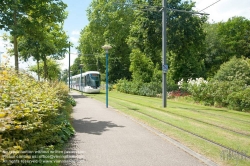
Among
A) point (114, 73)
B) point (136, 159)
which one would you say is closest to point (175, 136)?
point (136, 159)

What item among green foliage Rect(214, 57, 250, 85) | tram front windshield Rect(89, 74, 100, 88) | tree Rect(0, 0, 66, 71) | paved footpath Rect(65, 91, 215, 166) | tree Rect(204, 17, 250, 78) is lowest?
paved footpath Rect(65, 91, 215, 166)

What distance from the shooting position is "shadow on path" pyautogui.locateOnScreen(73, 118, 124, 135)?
27.9ft

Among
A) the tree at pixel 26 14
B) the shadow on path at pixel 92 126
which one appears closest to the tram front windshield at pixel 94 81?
the tree at pixel 26 14

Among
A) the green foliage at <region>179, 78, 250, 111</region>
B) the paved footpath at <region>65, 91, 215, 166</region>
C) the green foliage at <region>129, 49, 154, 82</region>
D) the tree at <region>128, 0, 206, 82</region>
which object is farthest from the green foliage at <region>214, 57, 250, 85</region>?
the paved footpath at <region>65, 91, 215, 166</region>

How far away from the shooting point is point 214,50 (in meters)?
48.6

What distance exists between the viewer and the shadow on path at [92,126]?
27.9ft

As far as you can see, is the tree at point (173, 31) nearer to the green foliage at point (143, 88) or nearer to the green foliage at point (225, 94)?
the green foliage at point (143, 88)

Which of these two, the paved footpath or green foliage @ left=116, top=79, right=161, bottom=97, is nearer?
the paved footpath

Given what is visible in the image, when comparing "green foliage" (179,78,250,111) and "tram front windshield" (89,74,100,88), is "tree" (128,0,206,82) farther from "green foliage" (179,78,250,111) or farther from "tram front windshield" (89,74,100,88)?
"tram front windshield" (89,74,100,88)

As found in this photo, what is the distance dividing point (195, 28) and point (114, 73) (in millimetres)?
27422

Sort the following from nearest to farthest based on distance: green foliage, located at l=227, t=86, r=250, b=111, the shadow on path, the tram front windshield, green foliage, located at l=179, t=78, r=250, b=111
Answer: the shadow on path
green foliage, located at l=227, t=86, r=250, b=111
green foliage, located at l=179, t=78, r=250, b=111
the tram front windshield

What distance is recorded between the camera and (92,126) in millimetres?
9492

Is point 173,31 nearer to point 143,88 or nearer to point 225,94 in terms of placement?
point 143,88

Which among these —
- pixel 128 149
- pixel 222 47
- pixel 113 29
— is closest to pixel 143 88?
pixel 113 29
